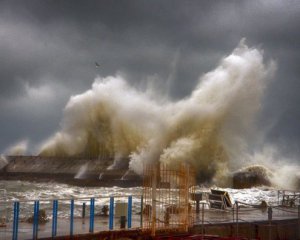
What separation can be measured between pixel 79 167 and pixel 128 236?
165 feet

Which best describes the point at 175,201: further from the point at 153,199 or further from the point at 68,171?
the point at 68,171

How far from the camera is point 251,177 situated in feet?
164

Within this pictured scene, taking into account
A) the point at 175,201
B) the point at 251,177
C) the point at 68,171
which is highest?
the point at 68,171

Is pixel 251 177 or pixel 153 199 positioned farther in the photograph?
pixel 251 177

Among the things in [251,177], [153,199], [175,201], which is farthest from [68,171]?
[153,199]

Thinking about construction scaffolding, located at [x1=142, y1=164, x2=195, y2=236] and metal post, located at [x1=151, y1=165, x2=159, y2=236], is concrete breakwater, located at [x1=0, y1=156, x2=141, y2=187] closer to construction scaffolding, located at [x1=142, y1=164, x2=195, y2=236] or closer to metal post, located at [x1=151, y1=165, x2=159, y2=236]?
construction scaffolding, located at [x1=142, y1=164, x2=195, y2=236]

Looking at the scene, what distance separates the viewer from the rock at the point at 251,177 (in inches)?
1921

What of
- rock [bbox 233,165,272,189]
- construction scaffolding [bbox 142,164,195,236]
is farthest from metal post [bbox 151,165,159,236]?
rock [bbox 233,165,272,189]

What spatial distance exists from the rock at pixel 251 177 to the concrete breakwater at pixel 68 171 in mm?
10665

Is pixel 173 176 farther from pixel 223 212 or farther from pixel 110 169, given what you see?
pixel 110 169

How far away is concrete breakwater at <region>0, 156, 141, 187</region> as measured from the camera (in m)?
51.9

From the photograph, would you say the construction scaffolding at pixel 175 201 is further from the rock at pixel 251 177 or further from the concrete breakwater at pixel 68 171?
the rock at pixel 251 177

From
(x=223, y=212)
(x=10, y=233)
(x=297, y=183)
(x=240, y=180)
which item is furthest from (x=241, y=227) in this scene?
(x=297, y=183)

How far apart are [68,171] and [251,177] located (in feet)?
78.2
